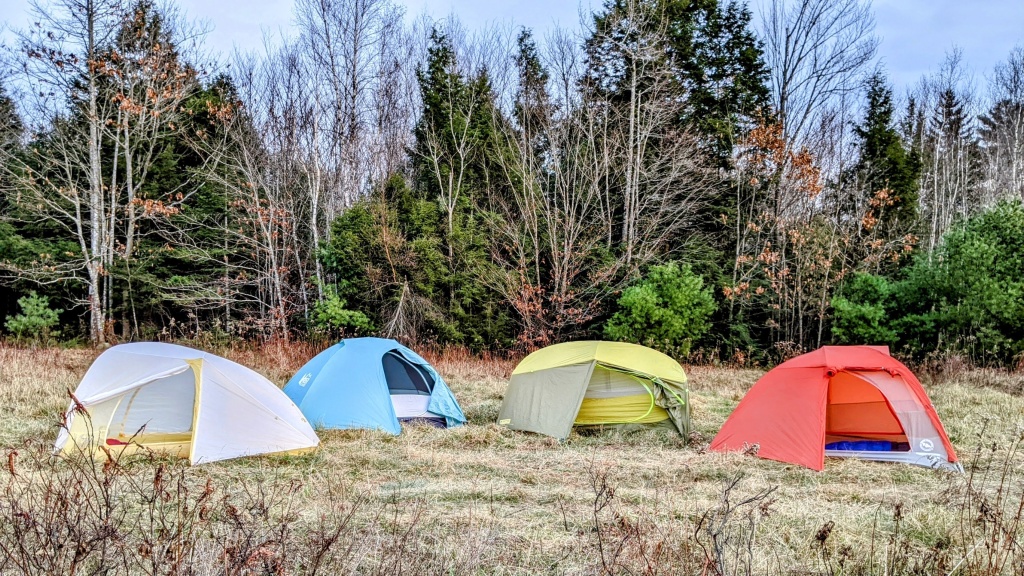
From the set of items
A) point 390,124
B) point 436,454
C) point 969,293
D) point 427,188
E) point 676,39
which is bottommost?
point 436,454

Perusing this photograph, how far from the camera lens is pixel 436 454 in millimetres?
7547

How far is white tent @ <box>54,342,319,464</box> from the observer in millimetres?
7184

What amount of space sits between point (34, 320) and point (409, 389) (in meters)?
14.7

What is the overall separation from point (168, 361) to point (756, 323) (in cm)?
1640

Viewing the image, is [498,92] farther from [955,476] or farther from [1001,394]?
[955,476]

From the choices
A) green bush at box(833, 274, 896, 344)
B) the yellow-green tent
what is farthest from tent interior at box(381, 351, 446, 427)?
green bush at box(833, 274, 896, 344)

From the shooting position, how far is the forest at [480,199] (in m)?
17.9

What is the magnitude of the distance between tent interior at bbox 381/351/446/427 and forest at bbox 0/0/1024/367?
782 centimetres

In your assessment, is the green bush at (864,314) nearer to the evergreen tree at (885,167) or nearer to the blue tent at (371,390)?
the evergreen tree at (885,167)

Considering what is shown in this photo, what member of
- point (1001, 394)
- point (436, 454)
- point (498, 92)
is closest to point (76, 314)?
point (498, 92)

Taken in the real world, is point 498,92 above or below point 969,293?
above

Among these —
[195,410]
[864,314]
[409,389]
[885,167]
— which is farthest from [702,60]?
[195,410]

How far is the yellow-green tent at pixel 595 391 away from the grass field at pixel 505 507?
312 mm

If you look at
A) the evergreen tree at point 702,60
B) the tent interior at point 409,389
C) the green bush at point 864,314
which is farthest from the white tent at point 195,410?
the evergreen tree at point 702,60
